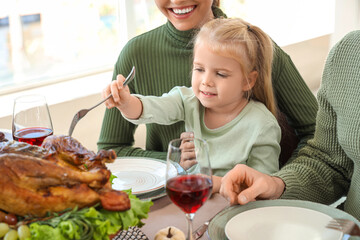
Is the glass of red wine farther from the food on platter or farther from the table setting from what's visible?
the food on platter

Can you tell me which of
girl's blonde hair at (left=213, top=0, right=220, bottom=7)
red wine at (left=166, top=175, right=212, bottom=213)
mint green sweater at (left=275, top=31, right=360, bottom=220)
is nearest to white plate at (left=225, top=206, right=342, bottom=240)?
red wine at (left=166, top=175, right=212, bottom=213)

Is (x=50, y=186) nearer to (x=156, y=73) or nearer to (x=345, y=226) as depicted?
(x=345, y=226)

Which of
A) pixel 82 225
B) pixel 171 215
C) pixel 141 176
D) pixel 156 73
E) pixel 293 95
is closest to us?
pixel 82 225

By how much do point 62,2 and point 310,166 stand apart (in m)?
1.98

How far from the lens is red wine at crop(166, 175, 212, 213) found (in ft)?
3.01

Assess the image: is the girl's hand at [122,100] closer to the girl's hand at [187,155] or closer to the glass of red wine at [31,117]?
the glass of red wine at [31,117]

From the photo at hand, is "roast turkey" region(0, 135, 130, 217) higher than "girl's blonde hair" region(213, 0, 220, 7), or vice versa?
"girl's blonde hair" region(213, 0, 220, 7)

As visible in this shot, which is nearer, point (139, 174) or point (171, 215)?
point (171, 215)

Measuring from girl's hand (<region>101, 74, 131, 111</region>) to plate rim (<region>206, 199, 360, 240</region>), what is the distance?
56cm

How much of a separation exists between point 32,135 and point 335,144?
78 centimetres

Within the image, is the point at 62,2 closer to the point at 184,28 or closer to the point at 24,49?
the point at 24,49

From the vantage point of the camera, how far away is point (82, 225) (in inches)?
31.8

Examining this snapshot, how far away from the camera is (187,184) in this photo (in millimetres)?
932

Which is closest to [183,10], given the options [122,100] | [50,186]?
[122,100]
